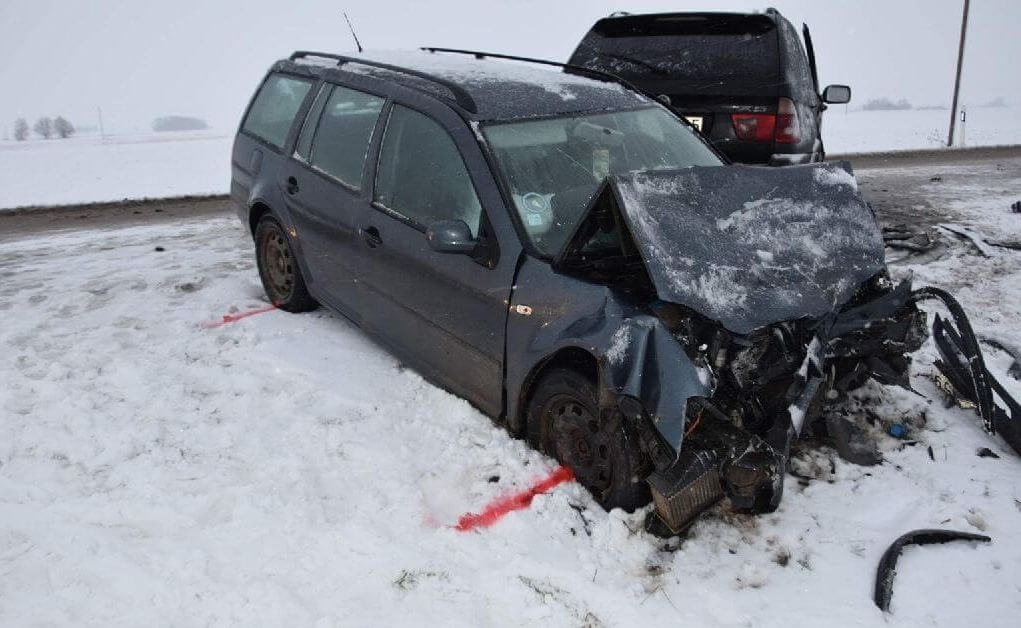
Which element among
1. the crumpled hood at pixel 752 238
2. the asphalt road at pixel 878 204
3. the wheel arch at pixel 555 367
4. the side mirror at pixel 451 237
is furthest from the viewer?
the asphalt road at pixel 878 204

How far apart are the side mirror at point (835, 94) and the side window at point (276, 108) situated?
4.95m

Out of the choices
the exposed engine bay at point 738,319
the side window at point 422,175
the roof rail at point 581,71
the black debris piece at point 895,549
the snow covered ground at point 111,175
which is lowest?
the black debris piece at point 895,549

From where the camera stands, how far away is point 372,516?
3.08 metres

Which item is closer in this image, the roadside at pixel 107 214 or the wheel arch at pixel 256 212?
the wheel arch at pixel 256 212

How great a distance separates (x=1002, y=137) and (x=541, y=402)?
2479 centimetres

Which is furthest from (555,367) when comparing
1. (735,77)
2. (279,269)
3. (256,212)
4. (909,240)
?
(909,240)

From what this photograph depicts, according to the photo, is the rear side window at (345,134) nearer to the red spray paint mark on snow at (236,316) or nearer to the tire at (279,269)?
the tire at (279,269)

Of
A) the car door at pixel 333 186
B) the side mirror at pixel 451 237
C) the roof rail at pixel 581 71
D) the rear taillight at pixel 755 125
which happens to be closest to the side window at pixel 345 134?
the car door at pixel 333 186

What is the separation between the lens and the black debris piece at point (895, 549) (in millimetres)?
2619

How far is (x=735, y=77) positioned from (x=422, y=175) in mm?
3510

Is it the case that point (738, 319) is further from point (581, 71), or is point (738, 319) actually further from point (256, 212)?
point (256, 212)

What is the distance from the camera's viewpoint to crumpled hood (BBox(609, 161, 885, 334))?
2.87 metres

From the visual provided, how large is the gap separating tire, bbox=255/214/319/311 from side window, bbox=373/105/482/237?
1295 mm

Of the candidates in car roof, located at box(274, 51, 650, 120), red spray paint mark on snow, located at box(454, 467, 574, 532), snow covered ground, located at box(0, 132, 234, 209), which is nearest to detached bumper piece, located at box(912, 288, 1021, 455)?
red spray paint mark on snow, located at box(454, 467, 574, 532)
